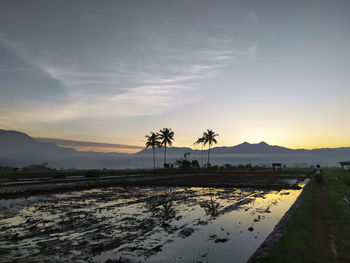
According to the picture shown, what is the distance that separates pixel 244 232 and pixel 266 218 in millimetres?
3821

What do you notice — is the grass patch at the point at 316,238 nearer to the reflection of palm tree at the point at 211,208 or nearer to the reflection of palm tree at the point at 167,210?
the reflection of palm tree at the point at 211,208

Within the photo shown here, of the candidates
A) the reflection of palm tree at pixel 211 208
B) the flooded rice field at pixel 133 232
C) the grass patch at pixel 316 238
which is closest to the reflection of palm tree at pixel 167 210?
the flooded rice field at pixel 133 232

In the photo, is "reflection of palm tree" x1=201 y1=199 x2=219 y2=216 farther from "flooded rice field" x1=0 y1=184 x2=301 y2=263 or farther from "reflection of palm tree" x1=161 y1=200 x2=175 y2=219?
"reflection of palm tree" x1=161 y1=200 x2=175 y2=219

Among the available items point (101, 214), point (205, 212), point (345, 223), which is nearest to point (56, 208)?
point (101, 214)

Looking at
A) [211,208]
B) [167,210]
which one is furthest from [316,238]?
[167,210]

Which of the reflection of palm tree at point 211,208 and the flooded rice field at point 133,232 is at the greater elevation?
the flooded rice field at point 133,232

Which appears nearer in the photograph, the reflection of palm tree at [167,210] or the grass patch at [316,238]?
the grass patch at [316,238]

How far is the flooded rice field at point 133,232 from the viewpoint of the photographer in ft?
29.4

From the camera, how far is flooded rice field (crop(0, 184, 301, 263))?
8.95 metres

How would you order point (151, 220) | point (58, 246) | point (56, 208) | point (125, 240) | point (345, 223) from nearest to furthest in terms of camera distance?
1. point (58, 246)
2. point (125, 240)
3. point (345, 223)
4. point (151, 220)
5. point (56, 208)

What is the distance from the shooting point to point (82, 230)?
12.1 meters

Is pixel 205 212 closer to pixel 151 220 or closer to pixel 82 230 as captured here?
pixel 151 220

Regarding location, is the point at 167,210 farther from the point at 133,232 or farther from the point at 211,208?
the point at 133,232

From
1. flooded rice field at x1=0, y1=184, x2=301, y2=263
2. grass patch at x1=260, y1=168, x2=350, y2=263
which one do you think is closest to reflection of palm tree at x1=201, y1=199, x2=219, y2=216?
flooded rice field at x1=0, y1=184, x2=301, y2=263
